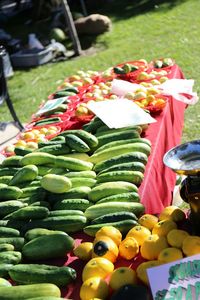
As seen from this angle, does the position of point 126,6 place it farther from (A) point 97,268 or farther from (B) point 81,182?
(A) point 97,268

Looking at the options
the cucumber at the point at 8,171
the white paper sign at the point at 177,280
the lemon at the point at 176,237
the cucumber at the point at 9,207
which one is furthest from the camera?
the cucumber at the point at 8,171

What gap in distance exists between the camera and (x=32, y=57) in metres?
9.48

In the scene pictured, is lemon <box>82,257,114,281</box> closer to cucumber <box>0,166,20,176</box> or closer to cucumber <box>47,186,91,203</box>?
cucumber <box>47,186,91,203</box>

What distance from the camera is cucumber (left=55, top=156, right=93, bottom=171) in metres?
2.72

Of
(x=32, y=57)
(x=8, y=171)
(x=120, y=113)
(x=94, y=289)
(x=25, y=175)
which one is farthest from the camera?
(x=32, y=57)

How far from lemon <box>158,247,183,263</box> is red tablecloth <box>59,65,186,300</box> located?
17 cm

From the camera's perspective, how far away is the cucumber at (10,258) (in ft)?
6.78

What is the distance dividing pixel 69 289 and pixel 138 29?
929 cm

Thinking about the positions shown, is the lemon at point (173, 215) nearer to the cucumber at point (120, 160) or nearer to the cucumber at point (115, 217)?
the cucumber at point (115, 217)

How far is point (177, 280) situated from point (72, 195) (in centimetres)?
86

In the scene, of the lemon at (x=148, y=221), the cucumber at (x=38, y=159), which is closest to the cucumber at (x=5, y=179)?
the cucumber at (x=38, y=159)

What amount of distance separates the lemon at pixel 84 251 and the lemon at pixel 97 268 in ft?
0.45

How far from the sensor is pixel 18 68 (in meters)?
9.62

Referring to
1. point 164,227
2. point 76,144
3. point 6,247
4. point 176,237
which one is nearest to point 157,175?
point 76,144
